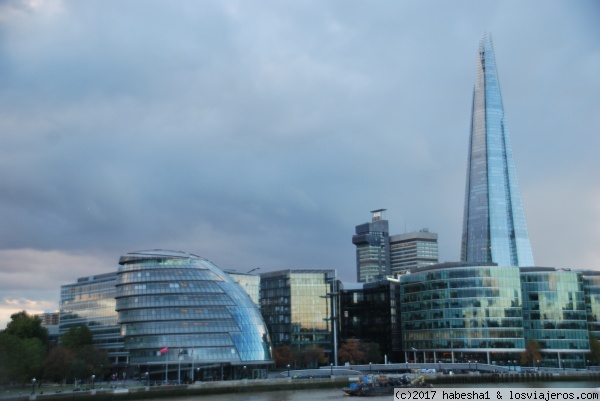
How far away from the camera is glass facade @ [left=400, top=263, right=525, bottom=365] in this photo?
14338 centimetres

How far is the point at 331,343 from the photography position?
531ft

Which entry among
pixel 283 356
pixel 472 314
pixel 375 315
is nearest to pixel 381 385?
pixel 283 356

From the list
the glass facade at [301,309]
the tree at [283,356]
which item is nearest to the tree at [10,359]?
the tree at [283,356]

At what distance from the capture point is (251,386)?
97.7 m

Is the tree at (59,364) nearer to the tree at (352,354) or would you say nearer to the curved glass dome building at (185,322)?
the curved glass dome building at (185,322)

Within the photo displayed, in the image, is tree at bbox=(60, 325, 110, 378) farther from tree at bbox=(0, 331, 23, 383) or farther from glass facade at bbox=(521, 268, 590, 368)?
glass facade at bbox=(521, 268, 590, 368)

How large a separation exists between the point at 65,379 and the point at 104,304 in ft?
121

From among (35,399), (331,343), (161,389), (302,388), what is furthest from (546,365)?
(35,399)

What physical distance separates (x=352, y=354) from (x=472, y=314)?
1036 inches

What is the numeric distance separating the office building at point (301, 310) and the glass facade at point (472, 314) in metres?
23.2

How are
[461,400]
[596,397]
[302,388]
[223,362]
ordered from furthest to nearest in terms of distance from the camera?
[223,362] → [302,388] → [596,397] → [461,400]

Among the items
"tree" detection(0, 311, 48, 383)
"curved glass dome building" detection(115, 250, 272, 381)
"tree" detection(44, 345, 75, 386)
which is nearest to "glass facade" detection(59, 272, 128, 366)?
"curved glass dome building" detection(115, 250, 272, 381)

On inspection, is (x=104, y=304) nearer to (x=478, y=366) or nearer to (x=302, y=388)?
(x=302, y=388)

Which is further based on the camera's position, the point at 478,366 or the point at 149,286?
Result: the point at 478,366
